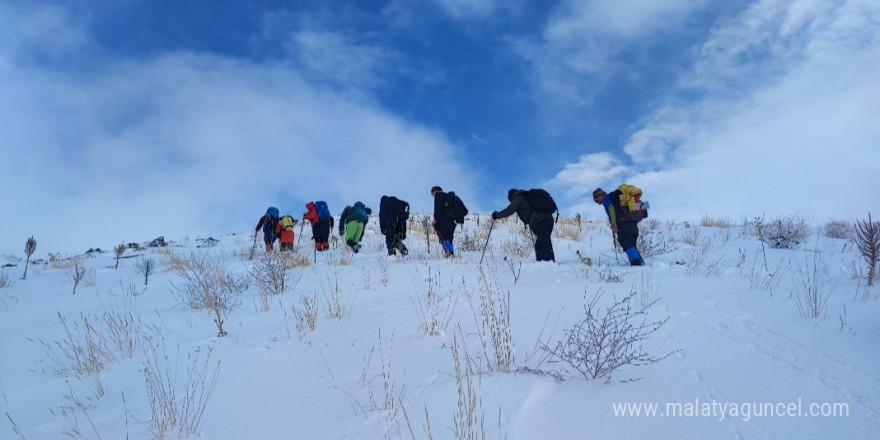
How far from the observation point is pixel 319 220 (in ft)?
43.8

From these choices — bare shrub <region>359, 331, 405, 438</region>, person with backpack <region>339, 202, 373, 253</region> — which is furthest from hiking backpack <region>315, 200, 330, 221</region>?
bare shrub <region>359, 331, 405, 438</region>

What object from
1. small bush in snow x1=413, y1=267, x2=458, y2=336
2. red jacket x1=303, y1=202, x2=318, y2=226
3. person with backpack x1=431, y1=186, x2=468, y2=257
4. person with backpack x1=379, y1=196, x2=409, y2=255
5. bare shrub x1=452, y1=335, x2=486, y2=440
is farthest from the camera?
red jacket x1=303, y1=202, x2=318, y2=226

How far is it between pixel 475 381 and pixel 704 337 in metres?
1.75

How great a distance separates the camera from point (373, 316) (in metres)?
4.54

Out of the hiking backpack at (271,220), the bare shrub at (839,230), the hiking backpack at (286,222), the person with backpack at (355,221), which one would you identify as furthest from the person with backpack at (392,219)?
the bare shrub at (839,230)

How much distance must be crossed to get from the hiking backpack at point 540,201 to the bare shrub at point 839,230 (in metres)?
9.60

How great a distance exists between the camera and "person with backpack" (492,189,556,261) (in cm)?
862

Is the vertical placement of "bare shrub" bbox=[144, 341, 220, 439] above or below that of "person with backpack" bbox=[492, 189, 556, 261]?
below

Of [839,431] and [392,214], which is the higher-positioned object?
[392,214]

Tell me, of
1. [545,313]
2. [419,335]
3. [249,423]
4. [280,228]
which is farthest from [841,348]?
[280,228]

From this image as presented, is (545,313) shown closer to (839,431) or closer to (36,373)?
(839,431)

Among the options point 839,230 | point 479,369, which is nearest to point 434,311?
point 479,369

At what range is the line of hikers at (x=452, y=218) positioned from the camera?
8.26 m

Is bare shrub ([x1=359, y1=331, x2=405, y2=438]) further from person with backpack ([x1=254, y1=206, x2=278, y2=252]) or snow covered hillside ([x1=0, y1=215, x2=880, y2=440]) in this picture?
person with backpack ([x1=254, y1=206, x2=278, y2=252])
